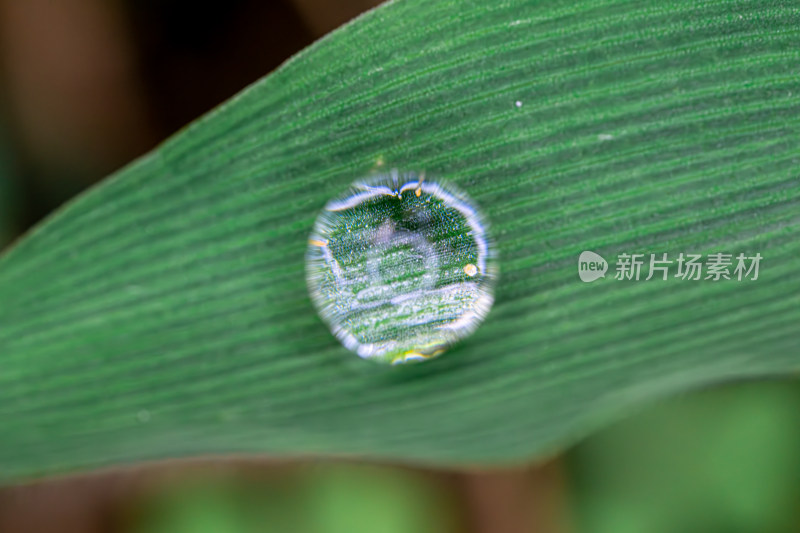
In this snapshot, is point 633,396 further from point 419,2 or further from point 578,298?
point 419,2

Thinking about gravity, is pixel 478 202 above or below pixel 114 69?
below

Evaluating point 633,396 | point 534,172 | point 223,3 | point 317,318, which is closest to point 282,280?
point 317,318

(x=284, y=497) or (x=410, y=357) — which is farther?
(x=284, y=497)

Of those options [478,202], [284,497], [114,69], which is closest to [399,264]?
[478,202]

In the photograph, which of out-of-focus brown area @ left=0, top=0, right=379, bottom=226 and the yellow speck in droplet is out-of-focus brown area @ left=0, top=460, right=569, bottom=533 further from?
the yellow speck in droplet

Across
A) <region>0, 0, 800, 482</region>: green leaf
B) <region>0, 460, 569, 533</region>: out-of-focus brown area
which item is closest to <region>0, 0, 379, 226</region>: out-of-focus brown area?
<region>0, 460, 569, 533</region>: out-of-focus brown area

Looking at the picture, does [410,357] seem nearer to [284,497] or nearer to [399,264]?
[399,264]
